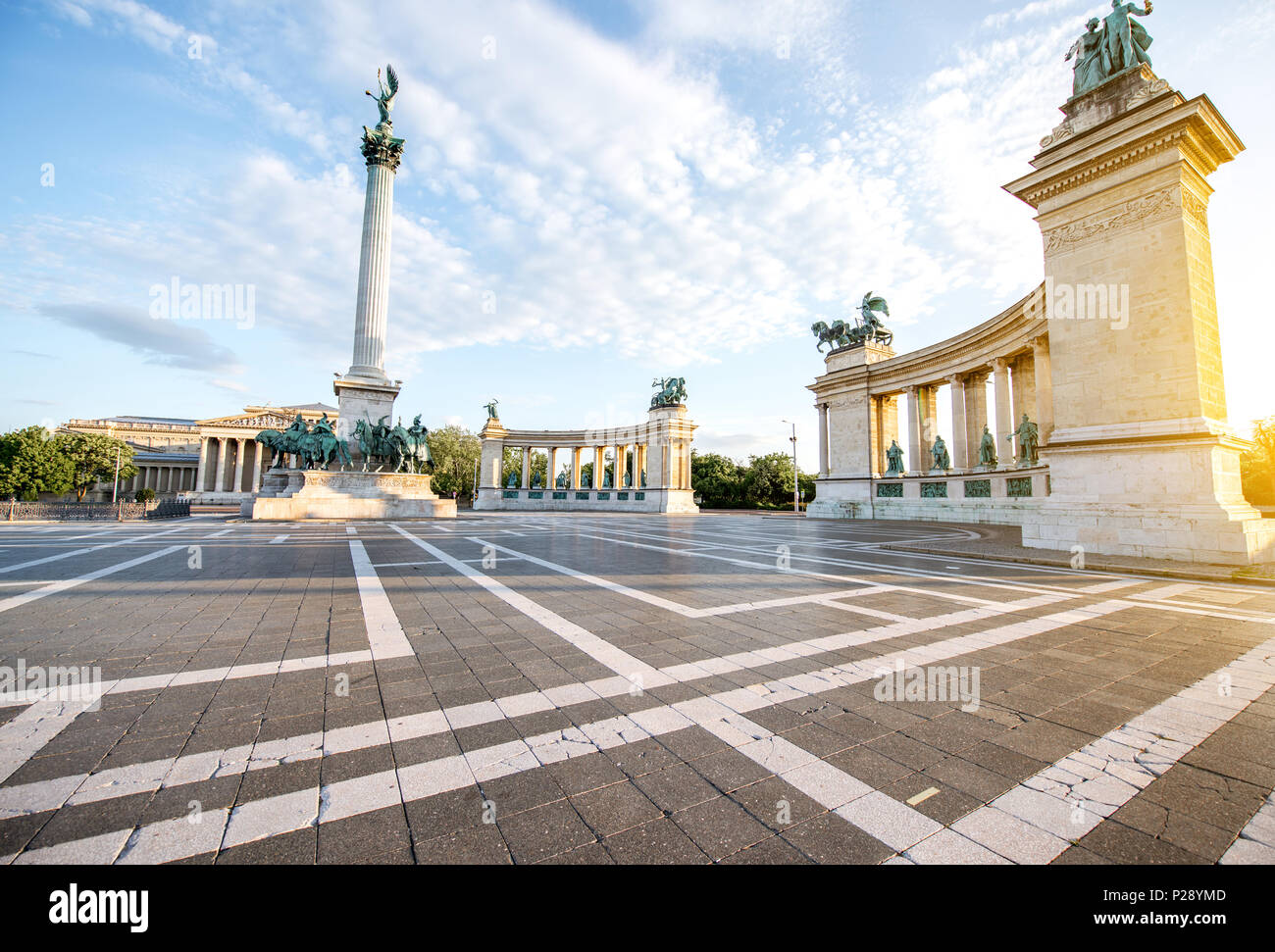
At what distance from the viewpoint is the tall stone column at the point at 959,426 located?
29812mm

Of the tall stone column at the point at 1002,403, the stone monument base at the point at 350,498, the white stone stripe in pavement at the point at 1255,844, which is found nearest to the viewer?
the white stone stripe in pavement at the point at 1255,844

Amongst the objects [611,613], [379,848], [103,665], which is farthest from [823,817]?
[103,665]

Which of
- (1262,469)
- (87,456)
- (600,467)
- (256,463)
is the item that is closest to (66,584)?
(600,467)

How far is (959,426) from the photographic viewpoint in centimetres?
3028

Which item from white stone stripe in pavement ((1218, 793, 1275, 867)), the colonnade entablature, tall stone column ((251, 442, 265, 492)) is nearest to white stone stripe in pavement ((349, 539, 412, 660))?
white stone stripe in pavement ((1218, 793, 1275, 867))

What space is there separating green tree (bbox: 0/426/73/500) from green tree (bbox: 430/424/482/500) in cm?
3925

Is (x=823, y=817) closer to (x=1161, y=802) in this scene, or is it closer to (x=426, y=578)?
(x=1161, y=802)

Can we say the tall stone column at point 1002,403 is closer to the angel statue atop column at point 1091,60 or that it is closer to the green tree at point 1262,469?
the angel statue atop column at point 1091,60

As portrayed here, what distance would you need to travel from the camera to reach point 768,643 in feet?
18.1

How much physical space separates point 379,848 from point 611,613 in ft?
15.3

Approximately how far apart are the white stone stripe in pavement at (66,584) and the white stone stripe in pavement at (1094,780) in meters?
10.5

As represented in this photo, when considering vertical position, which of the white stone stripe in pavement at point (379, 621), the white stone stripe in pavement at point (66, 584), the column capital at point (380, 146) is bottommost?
the white stone stripe in pavement at point (379, 621)

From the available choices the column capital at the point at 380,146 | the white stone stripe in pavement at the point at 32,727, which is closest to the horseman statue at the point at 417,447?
the column capital at the point at 380,146
